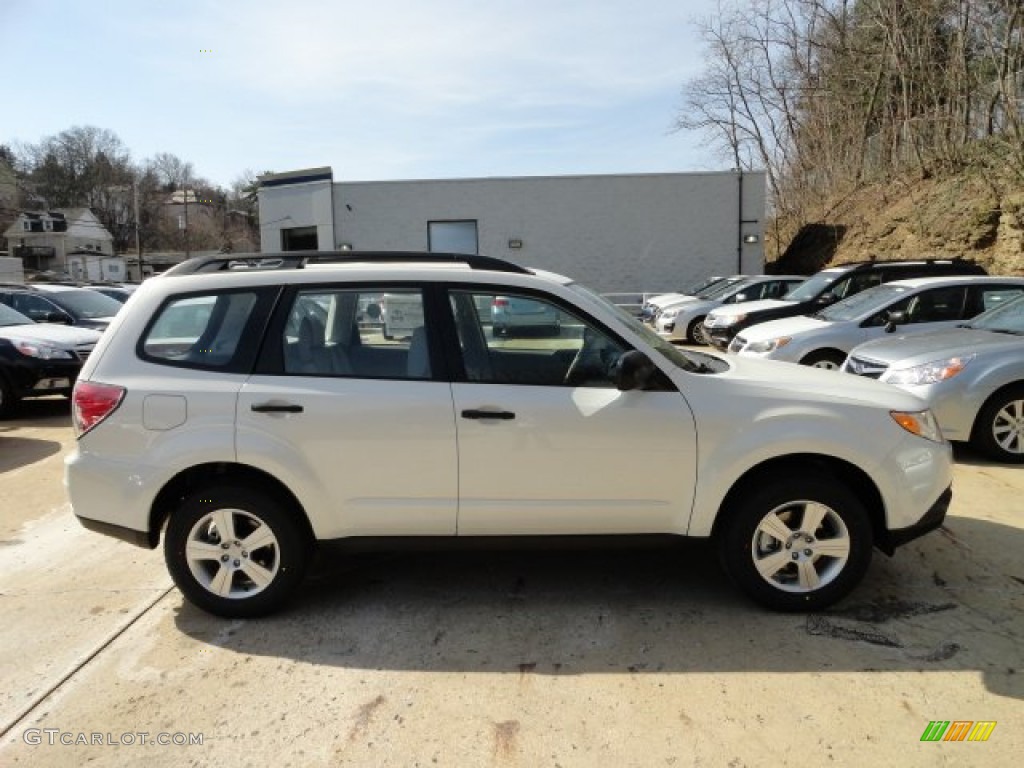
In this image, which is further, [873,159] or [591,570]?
[873,159]

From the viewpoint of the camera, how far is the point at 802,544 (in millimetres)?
3576

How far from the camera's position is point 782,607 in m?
→ 3.62

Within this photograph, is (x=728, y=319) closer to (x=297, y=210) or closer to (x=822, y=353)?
(x=822, y=353)

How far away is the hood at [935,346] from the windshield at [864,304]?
5.62 ft

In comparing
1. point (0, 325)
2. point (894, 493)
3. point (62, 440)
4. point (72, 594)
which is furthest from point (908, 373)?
point (0, 325)

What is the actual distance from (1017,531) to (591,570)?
2.80m

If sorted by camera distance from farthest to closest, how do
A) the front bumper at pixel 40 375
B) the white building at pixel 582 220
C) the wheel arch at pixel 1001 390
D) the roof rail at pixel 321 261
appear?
the white building at pixel 582 220, the front bumper at pixel 40 375, the wheel arch at pixel 1001 390, the roof rail at pixel 321 261

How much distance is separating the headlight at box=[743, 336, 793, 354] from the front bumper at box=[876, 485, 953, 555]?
5.33 meters

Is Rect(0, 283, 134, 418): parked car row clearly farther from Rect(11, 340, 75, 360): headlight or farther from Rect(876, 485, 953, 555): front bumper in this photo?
Rect(876, 485, 953, 555): front bumper

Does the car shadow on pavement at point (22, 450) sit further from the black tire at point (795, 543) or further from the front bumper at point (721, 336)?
the front bumper at point (721, 336)

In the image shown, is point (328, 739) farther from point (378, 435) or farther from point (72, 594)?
point (72, 594)

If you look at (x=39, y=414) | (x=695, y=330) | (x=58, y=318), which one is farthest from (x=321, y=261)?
(x=695, y=330)

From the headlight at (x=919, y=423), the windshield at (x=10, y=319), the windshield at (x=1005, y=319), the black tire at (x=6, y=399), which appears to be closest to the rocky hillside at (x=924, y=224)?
the windshield at (x=1005, y=319)

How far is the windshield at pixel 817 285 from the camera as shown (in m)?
11.8
